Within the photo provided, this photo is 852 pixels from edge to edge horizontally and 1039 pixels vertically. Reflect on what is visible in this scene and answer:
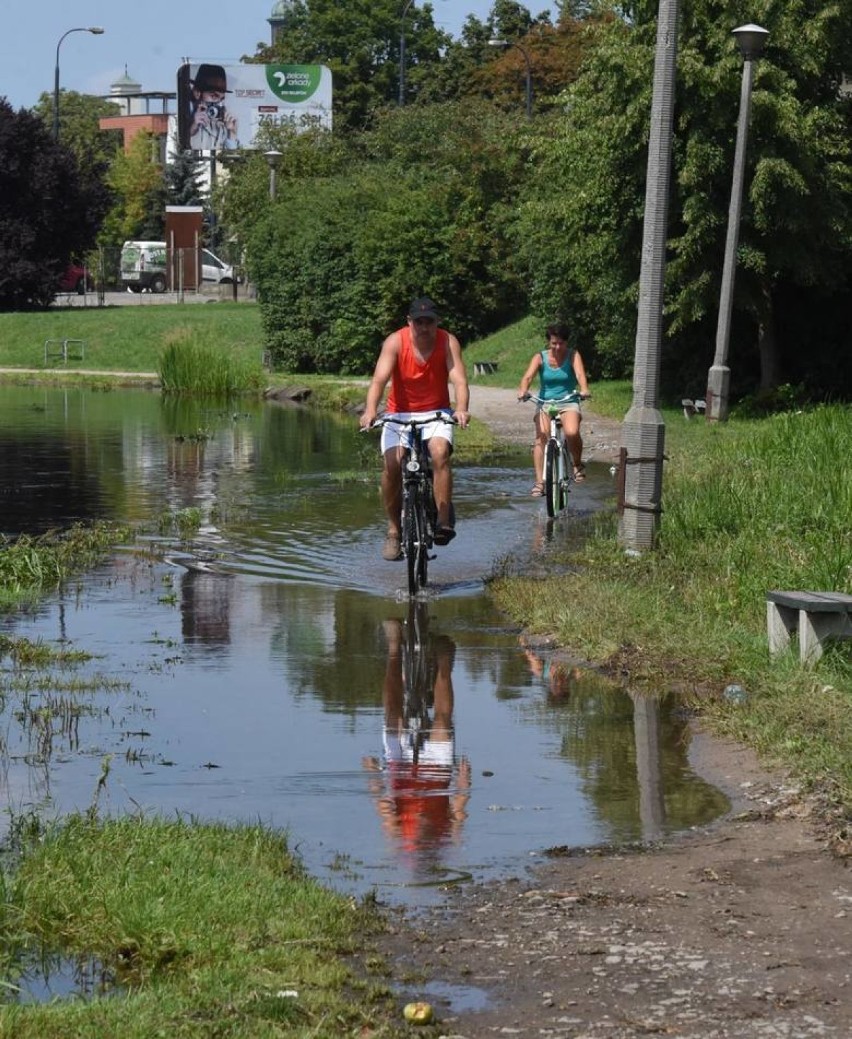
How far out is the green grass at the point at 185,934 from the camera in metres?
4.62

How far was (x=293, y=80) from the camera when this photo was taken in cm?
10138

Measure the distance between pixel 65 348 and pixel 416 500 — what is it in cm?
4448

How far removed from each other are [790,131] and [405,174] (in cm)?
2458

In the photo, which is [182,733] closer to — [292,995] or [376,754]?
[376,754]

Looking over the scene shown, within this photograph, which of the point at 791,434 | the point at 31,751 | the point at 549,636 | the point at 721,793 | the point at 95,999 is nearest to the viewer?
the point at 95,999

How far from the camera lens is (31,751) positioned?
782 cm

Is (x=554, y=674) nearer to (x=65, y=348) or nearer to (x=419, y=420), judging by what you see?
(x=419, y=420)

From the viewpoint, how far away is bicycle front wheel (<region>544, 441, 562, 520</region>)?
1645cm

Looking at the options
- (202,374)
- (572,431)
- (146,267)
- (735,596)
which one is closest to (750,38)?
(572,431)

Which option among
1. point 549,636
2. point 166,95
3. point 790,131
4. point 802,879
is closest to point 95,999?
point 802,879

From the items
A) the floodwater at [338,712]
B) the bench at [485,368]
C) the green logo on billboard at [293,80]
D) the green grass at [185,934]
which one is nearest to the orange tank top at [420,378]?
the floodwater at [338,712]

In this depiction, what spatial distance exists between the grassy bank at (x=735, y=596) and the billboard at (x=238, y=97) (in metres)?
88.2

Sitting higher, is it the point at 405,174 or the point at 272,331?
the point at 405,174

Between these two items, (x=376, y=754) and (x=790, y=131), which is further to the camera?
(x=790, y=131)
